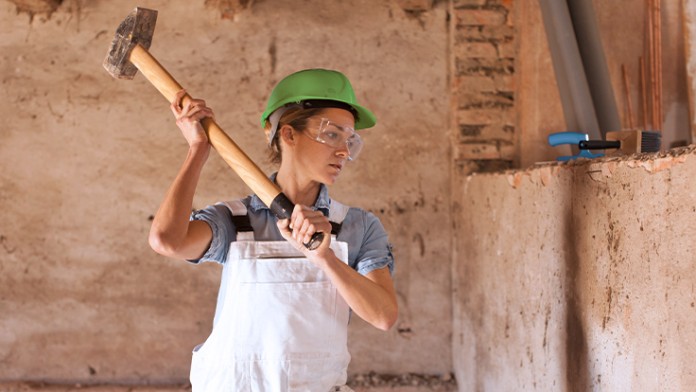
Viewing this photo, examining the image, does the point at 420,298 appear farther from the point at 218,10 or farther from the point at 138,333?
the point at 218,10

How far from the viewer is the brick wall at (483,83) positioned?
12.2ft

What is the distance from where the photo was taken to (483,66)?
3766 mm

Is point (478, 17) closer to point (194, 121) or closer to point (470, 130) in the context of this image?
point (470, 130)

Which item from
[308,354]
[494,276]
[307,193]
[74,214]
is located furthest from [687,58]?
[74,214]

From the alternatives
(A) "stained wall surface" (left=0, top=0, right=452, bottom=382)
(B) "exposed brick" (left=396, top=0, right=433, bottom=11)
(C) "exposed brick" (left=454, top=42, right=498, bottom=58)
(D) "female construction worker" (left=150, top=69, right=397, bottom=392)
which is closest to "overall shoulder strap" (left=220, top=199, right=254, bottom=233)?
(D) "female construction worker" (left=150, top=69, right=397, bottom=392)

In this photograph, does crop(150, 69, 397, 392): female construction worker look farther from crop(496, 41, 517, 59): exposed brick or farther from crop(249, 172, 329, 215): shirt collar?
crop(496, 41, 517, 59): exposed brick

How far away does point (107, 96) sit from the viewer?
403 cm

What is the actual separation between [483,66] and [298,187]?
2.08 meters

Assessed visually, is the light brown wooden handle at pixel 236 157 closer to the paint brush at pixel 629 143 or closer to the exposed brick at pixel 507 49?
the paint brush at pixel 629 143

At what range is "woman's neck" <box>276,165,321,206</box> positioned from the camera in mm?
2006

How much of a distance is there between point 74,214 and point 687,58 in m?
3.48

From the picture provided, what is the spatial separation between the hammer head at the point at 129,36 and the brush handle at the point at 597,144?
1.52m

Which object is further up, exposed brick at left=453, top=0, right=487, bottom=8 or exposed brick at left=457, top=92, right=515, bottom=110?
exposed brick at left=453, top=0, right=487, bottom=8

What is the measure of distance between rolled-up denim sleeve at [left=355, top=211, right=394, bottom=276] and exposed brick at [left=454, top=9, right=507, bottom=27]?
2.10 metres
